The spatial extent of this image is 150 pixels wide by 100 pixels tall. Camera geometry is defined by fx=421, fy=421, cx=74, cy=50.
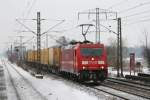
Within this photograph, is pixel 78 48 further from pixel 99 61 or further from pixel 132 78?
pixel 132 78

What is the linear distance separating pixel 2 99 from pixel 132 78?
20.2 m

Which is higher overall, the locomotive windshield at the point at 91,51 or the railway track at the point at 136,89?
the locomotive windshield at the point at 91,51

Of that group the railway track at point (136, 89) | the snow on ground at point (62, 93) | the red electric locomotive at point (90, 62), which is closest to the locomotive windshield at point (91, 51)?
the red electric locomotive at point (90, 62)

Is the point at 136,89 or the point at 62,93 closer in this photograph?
the point at 62,93

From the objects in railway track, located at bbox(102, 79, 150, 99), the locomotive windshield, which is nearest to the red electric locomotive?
the locomotive windshield

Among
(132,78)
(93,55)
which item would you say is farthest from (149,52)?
(93,55)

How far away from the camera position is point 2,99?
19.5 m

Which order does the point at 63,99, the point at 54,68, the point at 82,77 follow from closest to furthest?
the point at 63,99 → the point at 82,77 → the point at 54,68

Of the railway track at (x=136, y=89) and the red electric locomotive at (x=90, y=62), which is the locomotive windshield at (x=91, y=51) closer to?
the red electric locomotive at (x=90, y=62)

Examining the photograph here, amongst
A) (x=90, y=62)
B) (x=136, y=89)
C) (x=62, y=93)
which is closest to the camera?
(x=62, y=93)

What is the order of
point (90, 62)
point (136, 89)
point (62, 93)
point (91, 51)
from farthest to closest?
point (91, 51) < point (90, 62) < point (136, 89) < point (62, 93)

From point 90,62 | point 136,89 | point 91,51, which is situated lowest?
point 136,89

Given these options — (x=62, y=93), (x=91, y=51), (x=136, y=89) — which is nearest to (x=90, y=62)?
(x=91, y=51)

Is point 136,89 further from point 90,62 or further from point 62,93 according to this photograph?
point 90,62
